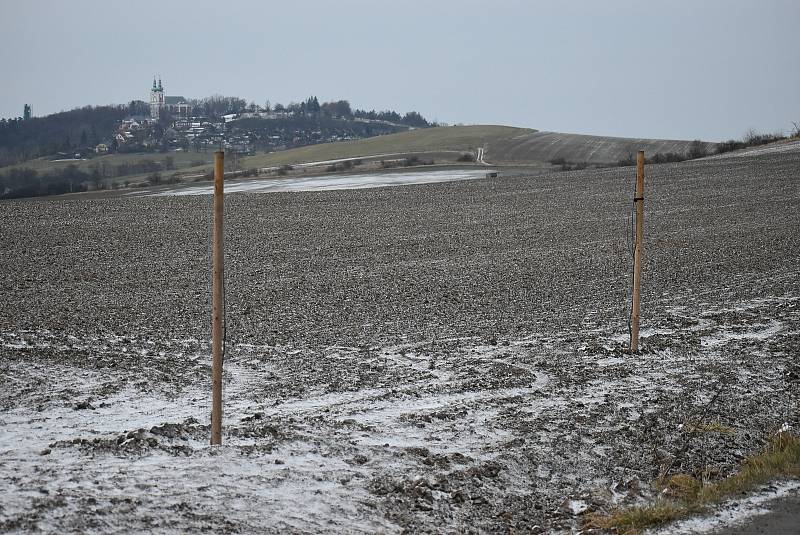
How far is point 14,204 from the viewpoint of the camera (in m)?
39.5

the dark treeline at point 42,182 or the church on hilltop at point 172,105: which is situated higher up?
the church on hilltop at point 172,105

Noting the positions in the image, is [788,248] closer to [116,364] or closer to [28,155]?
[116,364]

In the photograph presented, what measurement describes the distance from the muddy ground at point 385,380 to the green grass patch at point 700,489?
0.27 meters

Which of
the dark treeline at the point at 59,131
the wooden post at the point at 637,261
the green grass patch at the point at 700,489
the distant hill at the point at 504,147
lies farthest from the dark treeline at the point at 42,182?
the green grass patch at the point at 700,489

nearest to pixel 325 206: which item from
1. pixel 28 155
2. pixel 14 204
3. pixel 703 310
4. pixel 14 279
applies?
pixel 14 204

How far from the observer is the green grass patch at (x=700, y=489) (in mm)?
7156

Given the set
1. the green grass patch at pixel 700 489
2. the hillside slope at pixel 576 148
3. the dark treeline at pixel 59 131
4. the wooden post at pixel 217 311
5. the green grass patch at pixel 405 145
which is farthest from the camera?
the green grass patch at pixel 405 145

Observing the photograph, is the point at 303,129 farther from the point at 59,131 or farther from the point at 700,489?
the point at 700,489

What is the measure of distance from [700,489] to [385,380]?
4698 millimetres

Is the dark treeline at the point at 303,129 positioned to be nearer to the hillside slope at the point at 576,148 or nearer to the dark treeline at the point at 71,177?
the dark treeline at the point at 71,177

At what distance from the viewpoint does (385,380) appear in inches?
457

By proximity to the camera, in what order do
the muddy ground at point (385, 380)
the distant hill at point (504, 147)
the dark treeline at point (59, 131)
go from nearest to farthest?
the muddy ground at point (385, 380), the distant hill at point (504, 147), the dark treeline at point (59, 131)

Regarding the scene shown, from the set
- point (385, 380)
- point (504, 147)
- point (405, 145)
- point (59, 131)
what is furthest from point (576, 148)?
point (385, 380)

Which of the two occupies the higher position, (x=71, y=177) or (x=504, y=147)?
(x=504, y=147)
